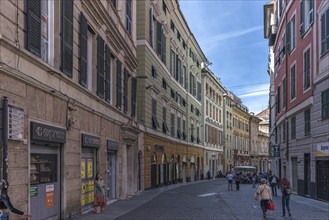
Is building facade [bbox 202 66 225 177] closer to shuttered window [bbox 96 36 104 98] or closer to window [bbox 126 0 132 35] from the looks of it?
window [bbox 126 0 132 35]

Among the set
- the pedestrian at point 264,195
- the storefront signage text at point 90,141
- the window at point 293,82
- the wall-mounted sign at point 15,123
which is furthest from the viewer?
the window at point 293,82

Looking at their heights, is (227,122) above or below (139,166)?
above

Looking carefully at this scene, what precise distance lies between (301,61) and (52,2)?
18690 mm

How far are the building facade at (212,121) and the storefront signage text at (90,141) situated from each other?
4599 centimetres

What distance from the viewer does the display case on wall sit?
11.7 m

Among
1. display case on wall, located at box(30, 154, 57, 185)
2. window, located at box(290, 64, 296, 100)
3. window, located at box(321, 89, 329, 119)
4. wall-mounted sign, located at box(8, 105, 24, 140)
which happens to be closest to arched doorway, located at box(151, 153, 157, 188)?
window, located at box(290, 64, 296, 100)

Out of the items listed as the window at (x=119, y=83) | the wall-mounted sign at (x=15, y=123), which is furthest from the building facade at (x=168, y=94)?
the wall-mounted sign at (x=15, y=123)

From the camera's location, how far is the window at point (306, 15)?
83.2ft

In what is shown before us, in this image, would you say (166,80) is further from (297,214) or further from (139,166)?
(297,214)

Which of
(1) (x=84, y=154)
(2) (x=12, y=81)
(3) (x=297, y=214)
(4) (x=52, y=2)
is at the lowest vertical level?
(3) (x=297, y=214)

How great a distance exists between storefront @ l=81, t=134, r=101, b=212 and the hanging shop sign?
10606 millimetres

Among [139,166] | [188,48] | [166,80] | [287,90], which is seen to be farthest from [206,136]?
[139,166]

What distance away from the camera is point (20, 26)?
10.2 m

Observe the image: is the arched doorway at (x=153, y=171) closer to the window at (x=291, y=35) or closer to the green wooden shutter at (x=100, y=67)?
the window at (x=291, y=35)
